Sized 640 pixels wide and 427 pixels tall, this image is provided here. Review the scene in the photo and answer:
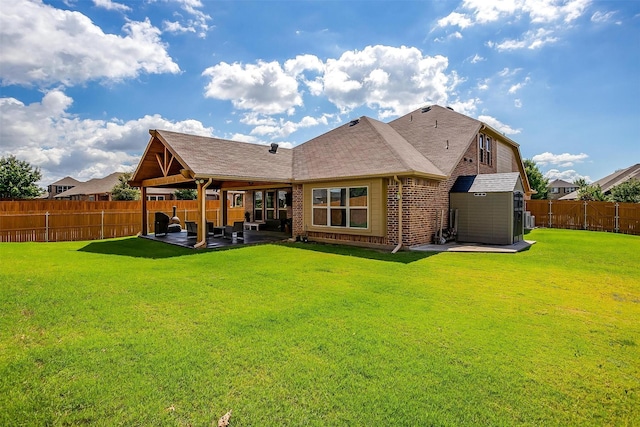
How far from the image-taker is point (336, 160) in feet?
46.5

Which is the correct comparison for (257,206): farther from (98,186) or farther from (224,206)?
(98,186)

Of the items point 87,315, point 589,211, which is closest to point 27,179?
point 87,315

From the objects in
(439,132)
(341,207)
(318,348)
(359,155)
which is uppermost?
(439,132)

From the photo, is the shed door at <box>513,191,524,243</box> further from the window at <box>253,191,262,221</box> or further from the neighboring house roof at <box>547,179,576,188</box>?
the neighboring house roof at <box>547,179,576,188</box>

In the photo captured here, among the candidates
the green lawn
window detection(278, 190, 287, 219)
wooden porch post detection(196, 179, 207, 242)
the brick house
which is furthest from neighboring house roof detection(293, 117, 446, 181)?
the green lawn

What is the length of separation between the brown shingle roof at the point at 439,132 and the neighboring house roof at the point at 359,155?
60 centimetres

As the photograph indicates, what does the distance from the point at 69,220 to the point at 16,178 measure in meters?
25.7

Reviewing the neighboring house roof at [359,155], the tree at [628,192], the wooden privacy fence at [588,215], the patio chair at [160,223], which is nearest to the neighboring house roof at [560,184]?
the tree at [628,192]

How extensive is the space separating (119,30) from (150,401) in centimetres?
1307

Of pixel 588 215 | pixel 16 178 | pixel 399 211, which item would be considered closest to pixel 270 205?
pixel 399 211

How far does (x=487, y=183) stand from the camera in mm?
13438

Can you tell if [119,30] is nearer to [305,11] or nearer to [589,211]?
[305,11]

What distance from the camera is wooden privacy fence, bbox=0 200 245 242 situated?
1504cm

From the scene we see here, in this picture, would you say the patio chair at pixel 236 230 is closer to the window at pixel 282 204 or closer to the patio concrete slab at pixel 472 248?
the window at pixel 282 204
